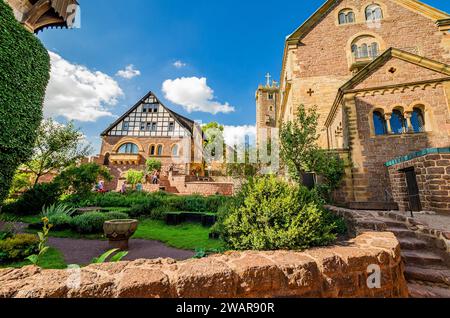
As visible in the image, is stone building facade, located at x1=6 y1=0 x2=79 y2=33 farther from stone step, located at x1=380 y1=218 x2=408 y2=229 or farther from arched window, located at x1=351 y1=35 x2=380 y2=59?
arched window, located at x1=351 y1=35 x2=380 y2=59

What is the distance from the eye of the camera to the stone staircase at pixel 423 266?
3.18 m

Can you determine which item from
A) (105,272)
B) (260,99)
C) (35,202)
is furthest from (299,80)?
(260,99)

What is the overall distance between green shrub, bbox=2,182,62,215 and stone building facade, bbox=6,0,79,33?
900cm

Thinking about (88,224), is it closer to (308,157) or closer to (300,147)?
(300,147)

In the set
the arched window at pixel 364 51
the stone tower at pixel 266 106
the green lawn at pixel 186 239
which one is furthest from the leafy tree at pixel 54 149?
the stone tower at pixel 266 106

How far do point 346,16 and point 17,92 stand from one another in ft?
71.0

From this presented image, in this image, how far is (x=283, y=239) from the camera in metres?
3.02

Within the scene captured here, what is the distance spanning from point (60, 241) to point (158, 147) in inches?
924

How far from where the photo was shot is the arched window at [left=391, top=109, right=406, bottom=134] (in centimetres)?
910

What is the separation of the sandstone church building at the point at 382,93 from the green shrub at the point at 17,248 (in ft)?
34.4

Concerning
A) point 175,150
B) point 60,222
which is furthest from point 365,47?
point 175,150

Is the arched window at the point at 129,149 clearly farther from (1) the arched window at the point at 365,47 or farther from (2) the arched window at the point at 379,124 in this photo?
(2) the arched window at the point at 379,124
